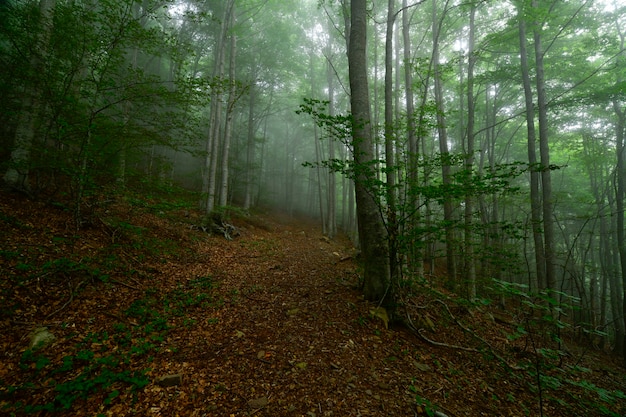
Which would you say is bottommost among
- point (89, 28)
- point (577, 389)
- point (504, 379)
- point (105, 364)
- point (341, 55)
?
point (577, 389)

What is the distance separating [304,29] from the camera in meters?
15.7

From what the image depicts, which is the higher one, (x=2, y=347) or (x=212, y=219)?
(x=212, y=219)

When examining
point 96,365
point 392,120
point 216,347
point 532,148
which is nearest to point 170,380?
point 216,347

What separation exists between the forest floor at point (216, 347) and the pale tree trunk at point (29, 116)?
456 mm

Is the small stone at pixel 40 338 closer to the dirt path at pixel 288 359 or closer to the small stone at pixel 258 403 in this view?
the dirt path at pixel 288 359

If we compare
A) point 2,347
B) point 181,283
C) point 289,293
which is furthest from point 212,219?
point 2,347

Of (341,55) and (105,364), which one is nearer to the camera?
(105,364)

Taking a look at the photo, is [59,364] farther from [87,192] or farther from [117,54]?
[117,54]

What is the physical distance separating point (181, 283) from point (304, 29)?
17.5 m

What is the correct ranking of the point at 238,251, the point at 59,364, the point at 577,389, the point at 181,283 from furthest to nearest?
the point at 238,251, the point at 181,283, the point at 577,389, the point at 59,364

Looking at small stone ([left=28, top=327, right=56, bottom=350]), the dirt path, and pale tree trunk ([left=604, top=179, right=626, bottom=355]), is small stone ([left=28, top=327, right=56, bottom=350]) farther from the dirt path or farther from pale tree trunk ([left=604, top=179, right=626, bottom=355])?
pale tree trunk ([left=604, top=179, right=626, bottom=355])

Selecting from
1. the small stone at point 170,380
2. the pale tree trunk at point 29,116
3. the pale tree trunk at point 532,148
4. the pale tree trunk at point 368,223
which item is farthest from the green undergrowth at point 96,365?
the pale tree trunk at point 532,148

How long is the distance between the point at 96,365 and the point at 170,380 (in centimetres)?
89

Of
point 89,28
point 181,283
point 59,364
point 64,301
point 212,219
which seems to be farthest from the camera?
point 212,219
